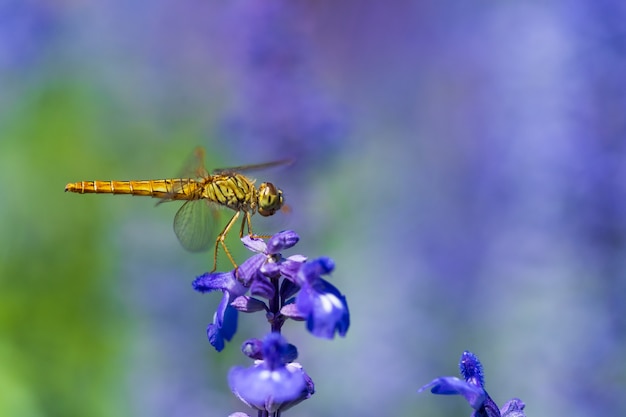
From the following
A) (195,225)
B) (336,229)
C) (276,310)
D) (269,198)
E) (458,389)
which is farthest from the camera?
(336,229)

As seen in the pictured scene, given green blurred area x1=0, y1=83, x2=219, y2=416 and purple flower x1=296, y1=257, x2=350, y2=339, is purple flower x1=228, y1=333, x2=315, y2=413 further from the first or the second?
green blurred area x1=0, y1=83, x2=219, y2=416

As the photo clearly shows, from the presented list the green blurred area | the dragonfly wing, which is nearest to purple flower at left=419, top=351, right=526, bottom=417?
the dragonfly wing

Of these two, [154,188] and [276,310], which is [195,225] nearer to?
[154,188]

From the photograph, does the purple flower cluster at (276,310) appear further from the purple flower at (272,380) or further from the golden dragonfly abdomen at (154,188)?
the golden dragonfly abdomen at (154,188)

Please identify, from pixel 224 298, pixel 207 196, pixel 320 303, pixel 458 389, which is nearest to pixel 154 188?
pixel 207 196

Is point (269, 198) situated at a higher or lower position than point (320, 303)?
higher

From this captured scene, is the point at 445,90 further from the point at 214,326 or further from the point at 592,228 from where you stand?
the point at 214,326
